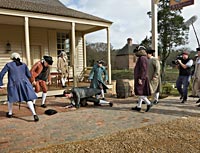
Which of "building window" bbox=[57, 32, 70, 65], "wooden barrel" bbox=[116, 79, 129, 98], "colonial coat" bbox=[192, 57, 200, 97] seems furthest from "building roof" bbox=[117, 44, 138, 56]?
"colonial coat" bbox=[192, 57, 200, 97]

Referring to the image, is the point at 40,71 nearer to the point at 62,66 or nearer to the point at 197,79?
the point at 62,66

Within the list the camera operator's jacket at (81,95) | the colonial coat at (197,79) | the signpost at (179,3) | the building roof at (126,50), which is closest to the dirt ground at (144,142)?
the colonial coat at (197,79)

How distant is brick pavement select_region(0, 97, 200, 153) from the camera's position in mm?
3914

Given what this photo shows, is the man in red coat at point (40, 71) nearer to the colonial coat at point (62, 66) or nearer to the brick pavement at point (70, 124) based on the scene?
the brick pavement at point (70, 124)

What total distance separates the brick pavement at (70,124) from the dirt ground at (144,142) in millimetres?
276

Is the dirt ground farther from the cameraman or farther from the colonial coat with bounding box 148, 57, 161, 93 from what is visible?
the cameraman

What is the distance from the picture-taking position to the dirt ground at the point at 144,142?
11.2 feet

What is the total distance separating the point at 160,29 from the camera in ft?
78.3

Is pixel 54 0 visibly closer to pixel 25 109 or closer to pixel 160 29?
pixel 25 109

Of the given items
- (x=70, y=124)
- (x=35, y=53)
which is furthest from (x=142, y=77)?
(x=35, y=53)

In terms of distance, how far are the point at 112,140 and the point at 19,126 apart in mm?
2336

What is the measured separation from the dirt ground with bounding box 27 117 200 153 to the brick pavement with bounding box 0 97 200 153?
10.9 inches

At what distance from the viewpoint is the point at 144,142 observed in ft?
12.3

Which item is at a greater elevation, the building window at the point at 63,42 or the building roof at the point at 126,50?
the building roof at the point at 126,50
